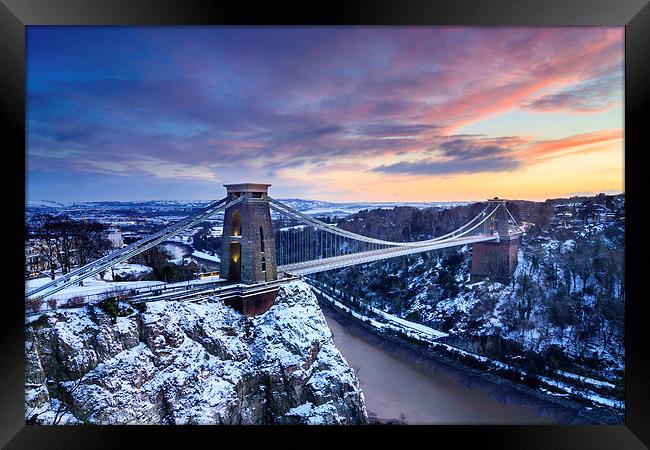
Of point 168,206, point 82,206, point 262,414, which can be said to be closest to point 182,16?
point 168,206

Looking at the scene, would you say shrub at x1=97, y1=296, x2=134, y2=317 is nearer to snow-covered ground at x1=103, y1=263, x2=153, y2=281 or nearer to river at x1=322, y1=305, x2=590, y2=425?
snow-covered ground at x1=103, y1=263, x2=153, y2=281

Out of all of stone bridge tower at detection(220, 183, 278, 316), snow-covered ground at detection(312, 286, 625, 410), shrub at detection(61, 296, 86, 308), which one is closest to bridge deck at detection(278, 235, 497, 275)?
stone bridge tower at detection(220, 183, 278, 316)

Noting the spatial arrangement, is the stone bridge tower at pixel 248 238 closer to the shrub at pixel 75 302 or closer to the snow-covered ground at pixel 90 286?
the snow-covered ground at pixel 90 286

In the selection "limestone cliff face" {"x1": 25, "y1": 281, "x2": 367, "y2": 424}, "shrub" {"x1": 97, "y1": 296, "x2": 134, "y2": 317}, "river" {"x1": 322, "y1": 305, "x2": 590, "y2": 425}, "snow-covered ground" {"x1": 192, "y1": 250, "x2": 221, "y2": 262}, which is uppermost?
"snow-covered ground" {"x1": 192, "y1": 250, "x2": 221, "y2": 262}
